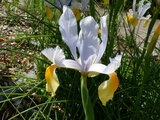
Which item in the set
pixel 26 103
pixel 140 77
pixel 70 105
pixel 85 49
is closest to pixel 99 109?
pixel 70 105

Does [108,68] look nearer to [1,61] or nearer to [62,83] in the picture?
[62,83]

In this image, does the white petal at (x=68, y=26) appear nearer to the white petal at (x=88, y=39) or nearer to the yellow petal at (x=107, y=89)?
the white petal at (x=88, y=39)

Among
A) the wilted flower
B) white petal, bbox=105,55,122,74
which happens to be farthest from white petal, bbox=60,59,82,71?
white petal, bbox=105,55,122,74

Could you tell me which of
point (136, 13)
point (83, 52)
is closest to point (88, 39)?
point (83, 52)

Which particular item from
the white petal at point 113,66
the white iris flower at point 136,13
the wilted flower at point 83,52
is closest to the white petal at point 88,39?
the wilted flower at point 83,52

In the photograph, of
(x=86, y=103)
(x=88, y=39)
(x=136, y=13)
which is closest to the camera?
(x=86, y=103)

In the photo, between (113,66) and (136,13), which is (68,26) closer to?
(113,66)

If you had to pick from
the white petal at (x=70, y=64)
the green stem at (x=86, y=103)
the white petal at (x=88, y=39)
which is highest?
the white petal at (x=88, y=39)
